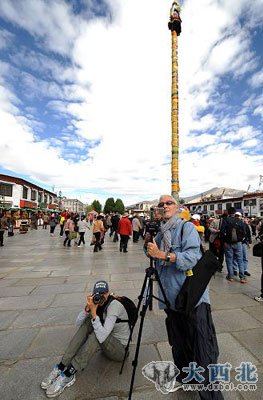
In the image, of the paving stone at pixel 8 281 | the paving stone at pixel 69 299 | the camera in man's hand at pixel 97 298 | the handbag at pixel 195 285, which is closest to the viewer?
the handbag at pixel 195 285

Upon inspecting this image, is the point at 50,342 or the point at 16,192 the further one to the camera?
the point at 16,192

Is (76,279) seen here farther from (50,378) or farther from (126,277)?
(50,378)

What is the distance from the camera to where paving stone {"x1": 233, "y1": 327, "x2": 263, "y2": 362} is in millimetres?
2795

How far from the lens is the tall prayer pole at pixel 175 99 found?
40.6ft

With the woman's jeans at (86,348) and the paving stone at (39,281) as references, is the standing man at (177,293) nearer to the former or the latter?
the woman's jeans at (86,348)

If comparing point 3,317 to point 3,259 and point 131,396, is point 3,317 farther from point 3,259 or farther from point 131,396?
point 3,259

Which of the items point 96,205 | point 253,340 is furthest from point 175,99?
point 96,205

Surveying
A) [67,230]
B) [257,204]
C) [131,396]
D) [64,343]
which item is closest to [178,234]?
[131,396]

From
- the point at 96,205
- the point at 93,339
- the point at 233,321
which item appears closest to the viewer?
the point at 93,339

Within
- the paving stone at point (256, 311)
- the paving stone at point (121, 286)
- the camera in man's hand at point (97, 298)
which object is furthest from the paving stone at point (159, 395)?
the paving stone at point (121, 286)

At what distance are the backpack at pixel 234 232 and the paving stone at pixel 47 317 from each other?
377 cm

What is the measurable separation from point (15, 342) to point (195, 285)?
100 inches

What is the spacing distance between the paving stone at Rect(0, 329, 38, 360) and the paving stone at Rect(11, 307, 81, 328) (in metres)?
0.18

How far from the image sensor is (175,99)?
41.8ft
